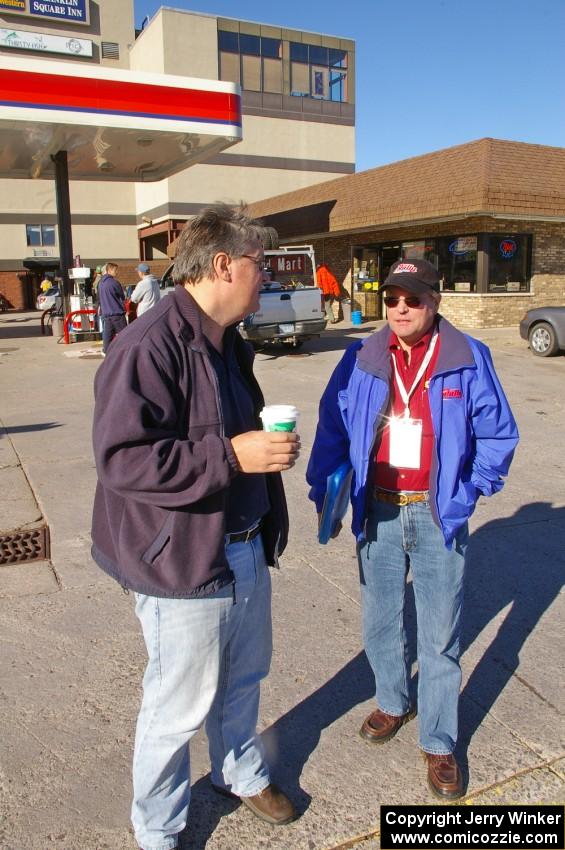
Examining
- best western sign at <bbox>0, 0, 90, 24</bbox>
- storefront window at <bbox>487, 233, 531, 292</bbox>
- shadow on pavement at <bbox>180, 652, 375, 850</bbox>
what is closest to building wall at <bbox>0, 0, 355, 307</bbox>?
best western sign at <bbox>0, 0, 90, 24</bbox>

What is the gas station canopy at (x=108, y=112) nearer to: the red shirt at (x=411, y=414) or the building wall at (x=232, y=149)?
the building wall at (x=232, y=149)

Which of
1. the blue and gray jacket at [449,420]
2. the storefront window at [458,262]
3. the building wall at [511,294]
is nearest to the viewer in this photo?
the blue and gray jacket at [449,420]

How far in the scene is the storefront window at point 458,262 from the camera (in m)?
18.3

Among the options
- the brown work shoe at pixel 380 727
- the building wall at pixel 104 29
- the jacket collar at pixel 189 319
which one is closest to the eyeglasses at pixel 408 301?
the jacket collar at pixel 189 319

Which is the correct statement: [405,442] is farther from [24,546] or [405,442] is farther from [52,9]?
[52,9]

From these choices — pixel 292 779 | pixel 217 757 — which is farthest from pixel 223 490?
pixel 292 779

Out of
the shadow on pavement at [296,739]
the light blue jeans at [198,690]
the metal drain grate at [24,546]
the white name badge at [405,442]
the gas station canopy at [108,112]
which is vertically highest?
the gas station canopy at [108,112]

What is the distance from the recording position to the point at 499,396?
251cm

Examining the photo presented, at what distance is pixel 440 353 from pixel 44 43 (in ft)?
118

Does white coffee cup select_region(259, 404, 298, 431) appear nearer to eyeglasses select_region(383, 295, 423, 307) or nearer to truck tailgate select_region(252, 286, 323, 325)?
eyeglasses select_region(383, 295, 423, 307)

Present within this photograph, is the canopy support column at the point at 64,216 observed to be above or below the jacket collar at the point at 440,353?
above

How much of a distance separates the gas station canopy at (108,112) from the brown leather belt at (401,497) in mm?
15827

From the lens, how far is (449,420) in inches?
96.7

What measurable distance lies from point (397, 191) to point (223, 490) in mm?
19258
